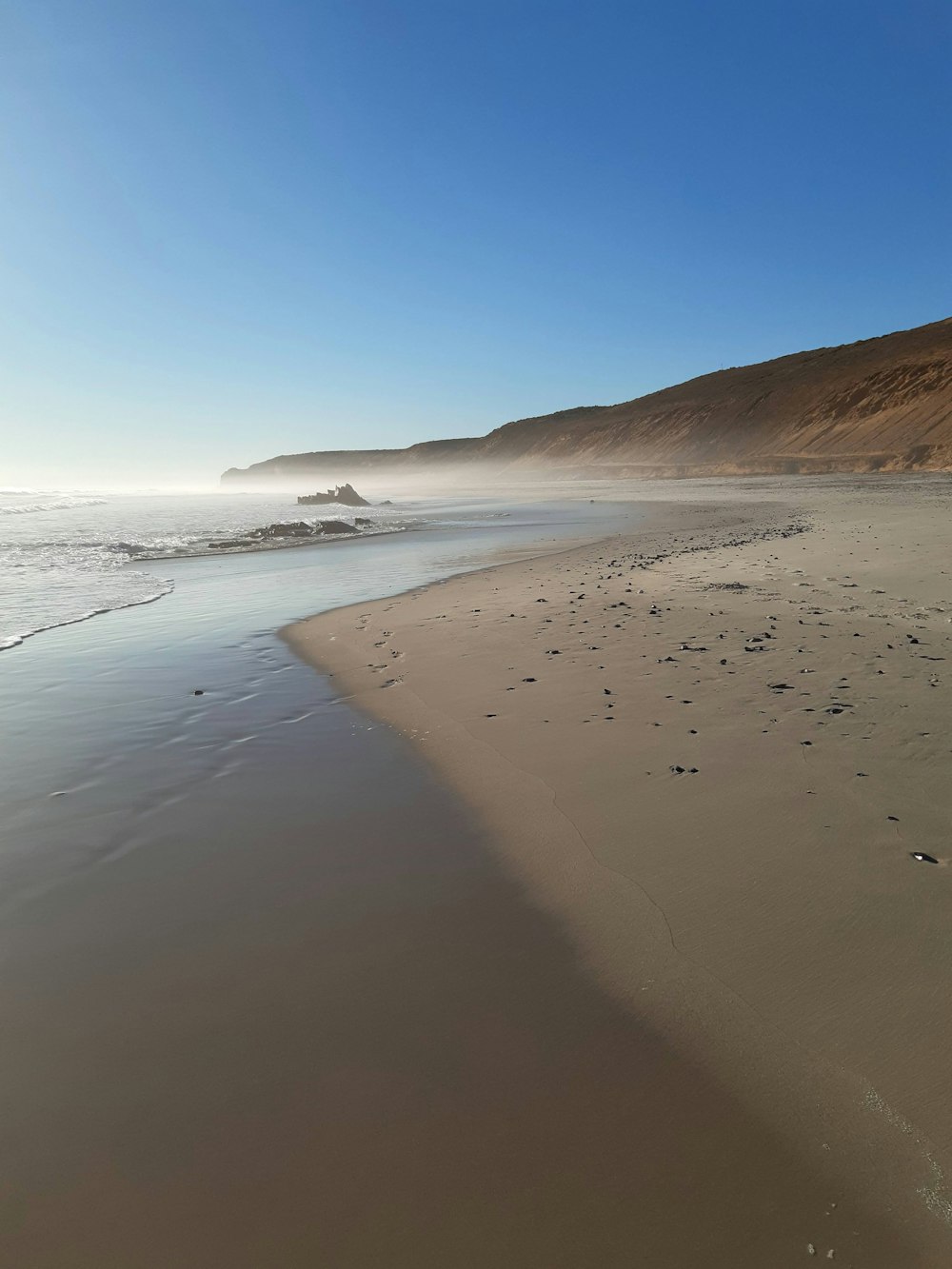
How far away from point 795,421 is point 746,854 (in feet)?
358

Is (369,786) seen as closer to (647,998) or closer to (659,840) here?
(659,840)

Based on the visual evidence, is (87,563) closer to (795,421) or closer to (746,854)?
(746,854)

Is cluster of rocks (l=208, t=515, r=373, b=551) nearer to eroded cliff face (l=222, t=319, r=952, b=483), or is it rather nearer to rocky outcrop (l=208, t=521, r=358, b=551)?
rocky outcrop (l=208, t=521, r=358, b=551)

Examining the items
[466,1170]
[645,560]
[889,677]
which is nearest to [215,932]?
[466,1170]

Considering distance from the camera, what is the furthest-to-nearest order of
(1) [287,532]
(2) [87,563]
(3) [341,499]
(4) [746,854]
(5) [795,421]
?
(5) [795,421] → (3) [341,499] → (1) [287,532] → (2) [87,563] → (4) [746,854]

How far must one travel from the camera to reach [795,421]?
327 feet

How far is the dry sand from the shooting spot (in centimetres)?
205

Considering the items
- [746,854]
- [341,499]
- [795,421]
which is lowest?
[746,854]

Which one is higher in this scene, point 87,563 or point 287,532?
point 87,563

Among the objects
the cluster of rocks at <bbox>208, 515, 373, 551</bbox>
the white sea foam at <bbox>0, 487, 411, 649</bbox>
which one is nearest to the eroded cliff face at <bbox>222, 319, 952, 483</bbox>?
the cluster of rocks at <bbox>208, 515, 373, 551</bbox>

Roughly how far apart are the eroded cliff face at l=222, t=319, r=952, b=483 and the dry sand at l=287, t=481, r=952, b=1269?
63.6 m

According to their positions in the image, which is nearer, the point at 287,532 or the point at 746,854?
the point at 746,854

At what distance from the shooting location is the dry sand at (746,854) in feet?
6.74

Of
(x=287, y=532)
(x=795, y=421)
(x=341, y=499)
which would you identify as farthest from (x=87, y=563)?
(x=795, y=421)
